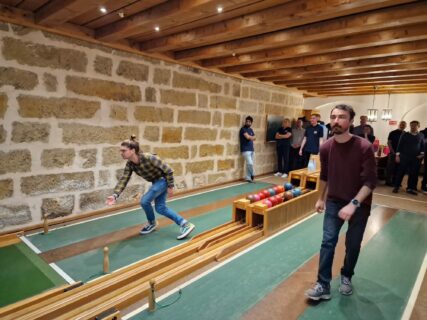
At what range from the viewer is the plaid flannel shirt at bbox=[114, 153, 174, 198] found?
11.2 feet

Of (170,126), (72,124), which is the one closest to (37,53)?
(72,124)

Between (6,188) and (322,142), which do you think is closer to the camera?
(6,188)

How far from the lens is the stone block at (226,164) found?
21.6ft

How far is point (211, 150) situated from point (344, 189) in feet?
13.7

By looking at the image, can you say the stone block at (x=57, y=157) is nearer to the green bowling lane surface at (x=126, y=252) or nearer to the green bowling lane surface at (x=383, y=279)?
the green bowling lane surface at (x=126, y=252)

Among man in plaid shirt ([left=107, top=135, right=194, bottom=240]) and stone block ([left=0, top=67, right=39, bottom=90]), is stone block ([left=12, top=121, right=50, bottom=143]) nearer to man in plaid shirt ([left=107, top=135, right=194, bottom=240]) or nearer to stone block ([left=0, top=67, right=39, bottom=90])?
stone block ([left=0, top=67, right=39, bottom=90])

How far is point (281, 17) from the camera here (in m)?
2.97

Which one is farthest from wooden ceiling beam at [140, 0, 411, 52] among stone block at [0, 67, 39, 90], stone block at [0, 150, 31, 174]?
stone block at [0, 150, 31, 174]

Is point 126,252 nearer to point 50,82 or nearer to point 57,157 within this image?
point 57,157

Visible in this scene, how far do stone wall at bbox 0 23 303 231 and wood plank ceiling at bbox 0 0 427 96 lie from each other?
30cm

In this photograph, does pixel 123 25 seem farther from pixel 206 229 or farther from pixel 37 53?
pixel 206 229

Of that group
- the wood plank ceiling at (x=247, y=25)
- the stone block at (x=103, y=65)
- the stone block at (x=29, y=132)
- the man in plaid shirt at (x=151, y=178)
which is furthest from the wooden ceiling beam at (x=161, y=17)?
the stone block at (x=29, y=132)

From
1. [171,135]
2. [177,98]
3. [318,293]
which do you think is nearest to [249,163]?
[171,135]

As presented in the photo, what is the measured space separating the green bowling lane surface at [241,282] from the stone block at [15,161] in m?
2.59
